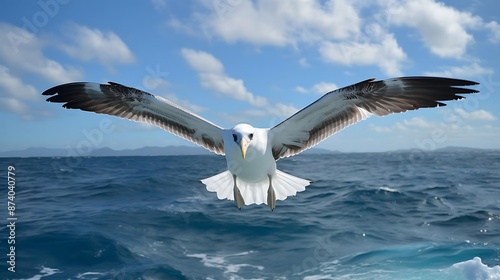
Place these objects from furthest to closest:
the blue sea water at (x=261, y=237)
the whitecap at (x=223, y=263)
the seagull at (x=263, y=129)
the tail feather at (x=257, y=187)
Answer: the whitecap at (x=223, y=263) < the blue sea water at (x=261, y=237) < the tail feather at (x=257, y=187) < the seagull at (x=263, y=129)

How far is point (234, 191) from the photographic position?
298 inches

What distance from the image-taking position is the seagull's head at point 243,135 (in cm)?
654

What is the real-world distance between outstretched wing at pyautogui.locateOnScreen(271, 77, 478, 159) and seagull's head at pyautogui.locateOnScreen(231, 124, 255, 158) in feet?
3.15

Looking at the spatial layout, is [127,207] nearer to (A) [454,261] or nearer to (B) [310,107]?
(A) [454,261]

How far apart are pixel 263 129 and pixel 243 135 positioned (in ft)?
3.63

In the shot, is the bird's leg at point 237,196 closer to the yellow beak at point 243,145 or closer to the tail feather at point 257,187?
the tail feather at point 257,187

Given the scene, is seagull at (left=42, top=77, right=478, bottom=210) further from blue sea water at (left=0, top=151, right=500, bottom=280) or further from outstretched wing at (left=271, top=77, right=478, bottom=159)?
blue sea water at (left=0, top=151, right=500, bottom=280)

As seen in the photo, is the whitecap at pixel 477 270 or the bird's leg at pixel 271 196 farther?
the whitecap at pixel 477 270

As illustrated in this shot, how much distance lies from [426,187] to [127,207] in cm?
1871

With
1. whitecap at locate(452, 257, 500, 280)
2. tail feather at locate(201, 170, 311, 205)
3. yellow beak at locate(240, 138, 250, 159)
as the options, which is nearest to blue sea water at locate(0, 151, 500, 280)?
whitecap at locate(452, 257, 500, 280)

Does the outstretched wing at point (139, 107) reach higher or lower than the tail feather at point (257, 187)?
higher

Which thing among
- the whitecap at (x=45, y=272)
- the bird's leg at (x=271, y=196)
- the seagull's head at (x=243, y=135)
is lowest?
the whitecap at (x=45, y=272)

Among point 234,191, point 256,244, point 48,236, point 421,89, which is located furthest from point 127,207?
point 421,89

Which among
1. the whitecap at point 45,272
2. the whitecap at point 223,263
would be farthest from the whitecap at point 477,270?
the whitecap at point 45,272
